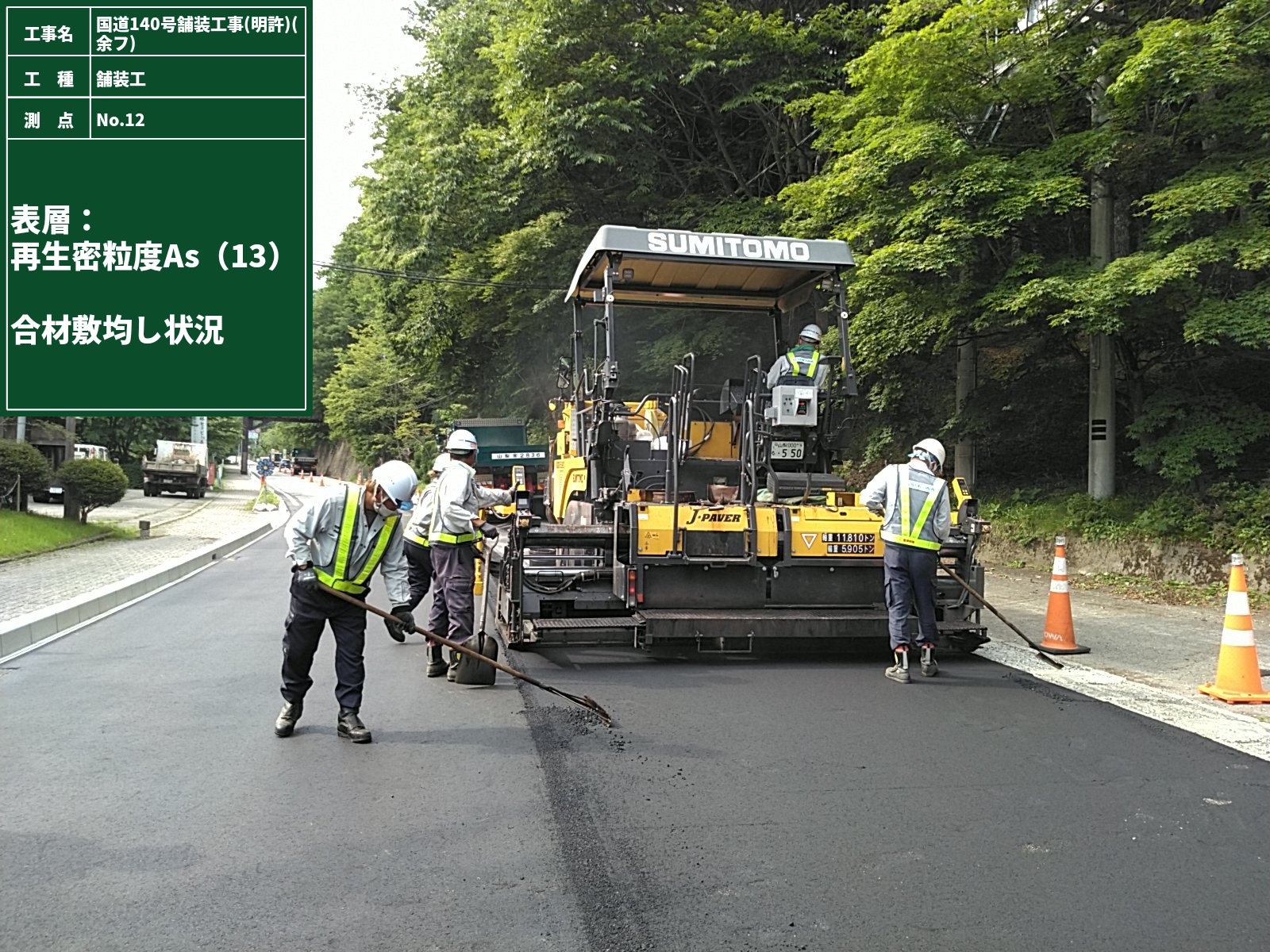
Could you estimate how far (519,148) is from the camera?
21.2 meters

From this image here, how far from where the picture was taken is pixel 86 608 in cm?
1026

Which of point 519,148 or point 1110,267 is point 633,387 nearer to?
point 1110,267

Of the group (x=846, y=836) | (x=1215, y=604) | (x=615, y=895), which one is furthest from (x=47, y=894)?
(x=1215, y=604)

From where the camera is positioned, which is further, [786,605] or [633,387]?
[633,387]

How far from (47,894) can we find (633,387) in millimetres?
7016

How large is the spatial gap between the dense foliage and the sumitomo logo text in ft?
3.35

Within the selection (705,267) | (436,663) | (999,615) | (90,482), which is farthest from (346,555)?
(90,482)

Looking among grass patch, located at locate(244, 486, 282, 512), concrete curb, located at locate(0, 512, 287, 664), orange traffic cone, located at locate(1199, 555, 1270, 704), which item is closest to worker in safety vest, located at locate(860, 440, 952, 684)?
orange traffic cone, located at locate(1199, 555, 1270, 704)

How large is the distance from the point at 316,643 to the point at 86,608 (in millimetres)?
5704

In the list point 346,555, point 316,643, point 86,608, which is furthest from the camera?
point 86,608

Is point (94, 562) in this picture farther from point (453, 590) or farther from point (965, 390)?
point (965, 390)

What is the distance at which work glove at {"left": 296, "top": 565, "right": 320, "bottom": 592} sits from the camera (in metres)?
5.68

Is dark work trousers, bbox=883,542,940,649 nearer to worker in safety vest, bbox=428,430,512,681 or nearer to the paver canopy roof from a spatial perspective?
the paver canopy roof

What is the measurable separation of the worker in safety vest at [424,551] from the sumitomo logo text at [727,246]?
252 centimetres
